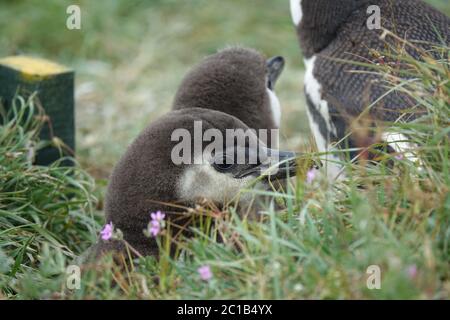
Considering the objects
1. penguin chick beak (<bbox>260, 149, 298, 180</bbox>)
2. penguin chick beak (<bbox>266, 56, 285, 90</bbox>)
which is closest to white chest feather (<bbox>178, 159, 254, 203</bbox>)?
penguin chick beak (<bbox>260, 149, 298, 180</bbox>)

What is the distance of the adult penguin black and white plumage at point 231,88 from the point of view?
174 inches

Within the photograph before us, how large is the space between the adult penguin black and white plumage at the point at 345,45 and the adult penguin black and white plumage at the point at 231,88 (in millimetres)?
338

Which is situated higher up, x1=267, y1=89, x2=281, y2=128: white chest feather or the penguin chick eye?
x1=267, y1=89, x2=281, y2=128: white chest feather

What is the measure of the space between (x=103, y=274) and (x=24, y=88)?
93.4 inches

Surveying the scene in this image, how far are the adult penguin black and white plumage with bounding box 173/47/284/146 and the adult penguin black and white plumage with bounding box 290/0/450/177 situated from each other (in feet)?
1.11

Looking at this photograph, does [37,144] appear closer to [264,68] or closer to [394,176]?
[264,68]

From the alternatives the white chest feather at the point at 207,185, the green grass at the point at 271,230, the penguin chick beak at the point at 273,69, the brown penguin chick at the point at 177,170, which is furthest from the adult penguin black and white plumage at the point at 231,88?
the white chest feather at the point at 207,185

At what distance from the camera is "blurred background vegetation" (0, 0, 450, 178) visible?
7.05 meters

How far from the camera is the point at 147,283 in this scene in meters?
3.00

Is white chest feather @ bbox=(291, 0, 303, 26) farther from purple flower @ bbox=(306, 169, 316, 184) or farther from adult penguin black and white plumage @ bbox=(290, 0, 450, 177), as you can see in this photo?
purple flower @ bbox=(306, 169, 316, 184)

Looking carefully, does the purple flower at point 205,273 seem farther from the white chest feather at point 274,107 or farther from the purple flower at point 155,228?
the white chest feather at point 274,107

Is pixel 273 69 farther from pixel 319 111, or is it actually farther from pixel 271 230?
pixel 271 230

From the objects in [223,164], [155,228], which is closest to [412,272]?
[155,228]

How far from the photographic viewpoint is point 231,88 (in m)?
4.47
